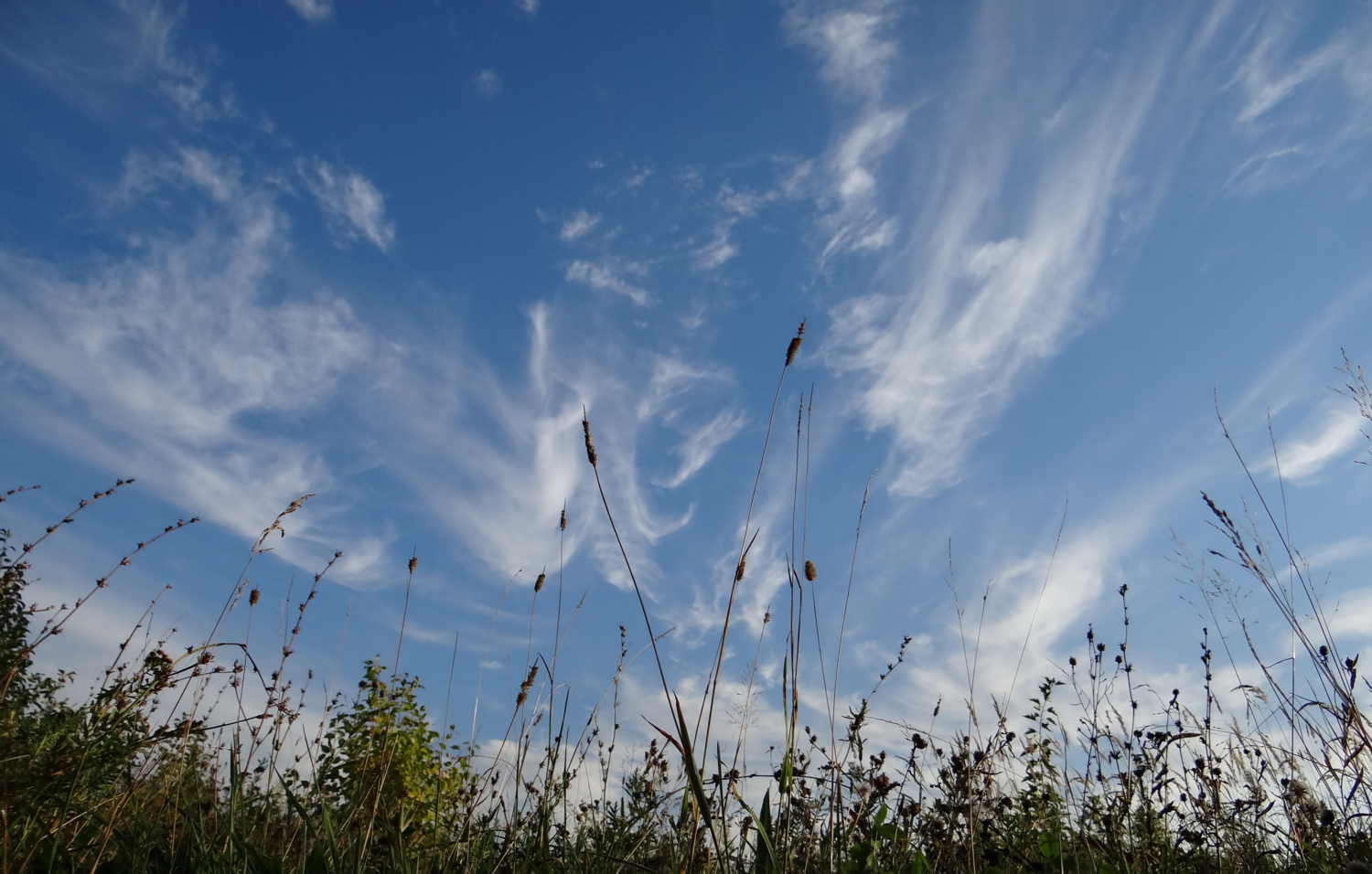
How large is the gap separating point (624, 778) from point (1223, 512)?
300 cm

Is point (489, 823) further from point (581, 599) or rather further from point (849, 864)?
point (849, 864)

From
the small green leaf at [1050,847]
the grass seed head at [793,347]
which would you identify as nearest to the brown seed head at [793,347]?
the grass seed head at [793,347]

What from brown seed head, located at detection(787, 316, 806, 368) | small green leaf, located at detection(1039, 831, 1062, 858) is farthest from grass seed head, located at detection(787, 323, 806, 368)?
small green leaf, located at detection(1039, 831, 1062, 858)

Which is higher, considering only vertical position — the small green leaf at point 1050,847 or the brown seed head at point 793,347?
the brown seed head at point 793,347

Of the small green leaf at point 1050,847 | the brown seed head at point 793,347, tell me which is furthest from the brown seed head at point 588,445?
the small green leaf at point 1050,847

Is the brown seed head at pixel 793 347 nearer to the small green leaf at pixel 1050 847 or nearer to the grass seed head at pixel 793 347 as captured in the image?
the grass seed head at pixel 793 347

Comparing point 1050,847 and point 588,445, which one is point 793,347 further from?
point 1050,847

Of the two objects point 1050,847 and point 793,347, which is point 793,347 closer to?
point 793,347

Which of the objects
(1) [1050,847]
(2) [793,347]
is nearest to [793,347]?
(2) [793,347]

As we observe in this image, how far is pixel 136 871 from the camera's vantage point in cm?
190

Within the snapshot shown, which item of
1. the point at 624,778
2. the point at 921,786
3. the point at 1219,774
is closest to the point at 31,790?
the point at 624,778

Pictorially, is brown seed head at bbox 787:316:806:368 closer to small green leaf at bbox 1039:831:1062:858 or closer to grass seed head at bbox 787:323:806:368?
grass seed head at bbox 787:323:806:368

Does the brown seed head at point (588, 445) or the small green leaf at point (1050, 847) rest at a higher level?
the brown seed head at point (588, 445)

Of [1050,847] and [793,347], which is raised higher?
[793,347]
